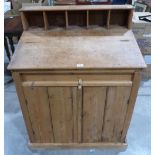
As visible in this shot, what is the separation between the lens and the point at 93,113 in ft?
4.38

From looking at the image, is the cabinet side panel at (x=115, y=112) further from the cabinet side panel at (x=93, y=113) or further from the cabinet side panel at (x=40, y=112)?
the cabinet side panel at (x=40, y=112)

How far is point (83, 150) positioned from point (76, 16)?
1.05m

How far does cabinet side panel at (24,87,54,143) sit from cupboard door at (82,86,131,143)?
0.81 feet

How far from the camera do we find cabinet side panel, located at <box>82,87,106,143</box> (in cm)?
121

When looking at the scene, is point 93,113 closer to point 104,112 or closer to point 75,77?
point 104,112

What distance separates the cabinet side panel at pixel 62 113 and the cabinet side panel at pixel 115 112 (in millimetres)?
237

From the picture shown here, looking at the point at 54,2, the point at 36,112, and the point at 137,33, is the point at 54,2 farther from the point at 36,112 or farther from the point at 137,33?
the point at 36,112

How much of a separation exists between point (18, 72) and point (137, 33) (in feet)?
4.10

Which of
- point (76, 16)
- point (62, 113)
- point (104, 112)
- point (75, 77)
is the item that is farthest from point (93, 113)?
point (76, 16)

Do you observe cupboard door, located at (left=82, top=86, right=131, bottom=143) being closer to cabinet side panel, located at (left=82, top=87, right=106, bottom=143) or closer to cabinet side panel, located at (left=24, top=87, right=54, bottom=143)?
cabinet side panel, located at (left=82, top=87, right=106, bottom=143)

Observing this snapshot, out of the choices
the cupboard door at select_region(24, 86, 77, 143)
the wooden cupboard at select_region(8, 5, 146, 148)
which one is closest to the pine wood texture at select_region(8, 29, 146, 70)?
the wooden cupboard at select_region(8, 5, 146, 148)

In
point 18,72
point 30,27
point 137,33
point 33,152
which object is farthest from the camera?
point 137,33

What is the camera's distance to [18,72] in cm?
112

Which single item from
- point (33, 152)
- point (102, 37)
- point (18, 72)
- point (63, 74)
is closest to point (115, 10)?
point (102, 37)
